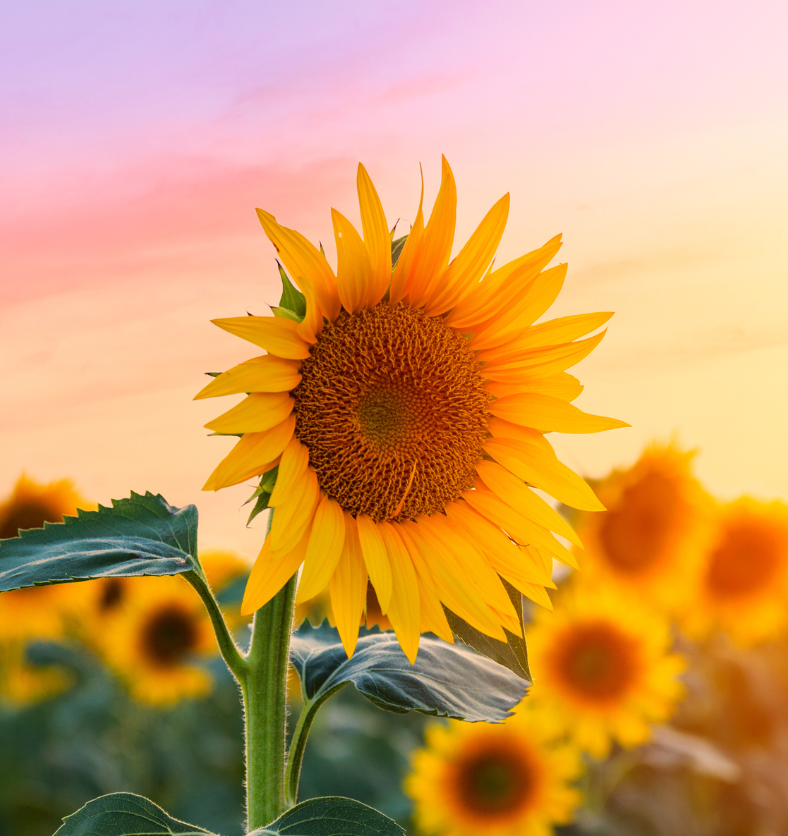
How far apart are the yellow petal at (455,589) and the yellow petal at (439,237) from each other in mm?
384

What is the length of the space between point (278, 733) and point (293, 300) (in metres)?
0.59

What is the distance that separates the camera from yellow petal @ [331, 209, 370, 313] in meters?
1.11

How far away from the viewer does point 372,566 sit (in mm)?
1161

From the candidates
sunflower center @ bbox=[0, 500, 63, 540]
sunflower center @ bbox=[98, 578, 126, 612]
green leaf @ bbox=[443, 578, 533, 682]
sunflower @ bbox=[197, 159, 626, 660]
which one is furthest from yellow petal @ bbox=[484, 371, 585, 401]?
sunflower center @ bbox=[98, 578, 126, 612]

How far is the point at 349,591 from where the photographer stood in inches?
45.3

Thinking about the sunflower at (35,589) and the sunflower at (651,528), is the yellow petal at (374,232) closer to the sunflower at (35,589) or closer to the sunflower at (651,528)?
the sunflower at (651,528)

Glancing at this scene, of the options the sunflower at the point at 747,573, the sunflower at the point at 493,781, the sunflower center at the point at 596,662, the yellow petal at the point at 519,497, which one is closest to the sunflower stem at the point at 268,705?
the yellow petal at the point at 519,497

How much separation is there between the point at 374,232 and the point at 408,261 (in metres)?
0.09

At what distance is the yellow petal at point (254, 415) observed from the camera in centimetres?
104

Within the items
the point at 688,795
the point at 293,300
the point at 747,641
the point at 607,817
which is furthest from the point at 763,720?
the point at 293,300

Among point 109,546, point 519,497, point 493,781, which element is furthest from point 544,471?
point 493,781

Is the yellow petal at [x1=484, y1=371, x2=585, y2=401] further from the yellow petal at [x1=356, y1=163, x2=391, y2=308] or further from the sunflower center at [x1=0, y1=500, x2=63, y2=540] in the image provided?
the sunflower center at [x1=0, y1=500, x2=63, y2=540]

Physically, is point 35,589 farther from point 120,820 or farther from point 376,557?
point 376,557

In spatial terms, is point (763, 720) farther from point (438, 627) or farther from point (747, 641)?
point (438, 627)
